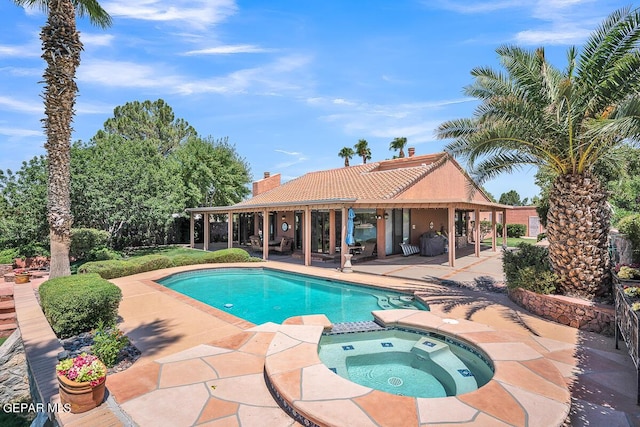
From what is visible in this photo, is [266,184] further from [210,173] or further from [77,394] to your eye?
[77,394]

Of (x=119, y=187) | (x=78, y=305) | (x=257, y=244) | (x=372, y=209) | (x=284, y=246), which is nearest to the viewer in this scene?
(x=78, y=305)

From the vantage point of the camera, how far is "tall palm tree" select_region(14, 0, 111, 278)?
9.38 meters

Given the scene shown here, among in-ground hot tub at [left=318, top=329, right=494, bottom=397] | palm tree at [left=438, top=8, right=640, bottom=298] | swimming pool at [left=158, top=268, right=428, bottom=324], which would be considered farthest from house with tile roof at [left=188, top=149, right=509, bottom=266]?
in-ground hot tub at [left=318, top=329, right=494, bottom=397]

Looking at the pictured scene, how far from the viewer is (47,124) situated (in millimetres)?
9617

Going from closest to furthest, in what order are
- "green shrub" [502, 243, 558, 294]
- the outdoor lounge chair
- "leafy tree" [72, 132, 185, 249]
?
"green shrub" [502, 243, 558, 294] → the outdoor lounge chair → "leafy tree" [72, 132, 185, 249]

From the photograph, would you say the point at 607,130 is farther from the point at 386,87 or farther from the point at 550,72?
the point at 386,87

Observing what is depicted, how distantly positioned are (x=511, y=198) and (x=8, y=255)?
224 ft

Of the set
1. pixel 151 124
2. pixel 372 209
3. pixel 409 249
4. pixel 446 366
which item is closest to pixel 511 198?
pixel 409 249

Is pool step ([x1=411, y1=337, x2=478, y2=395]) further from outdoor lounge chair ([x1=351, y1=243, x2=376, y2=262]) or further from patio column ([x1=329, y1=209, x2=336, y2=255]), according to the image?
patio column ([x1=329, y1=209, x2=336, y2=255])

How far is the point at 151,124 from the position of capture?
40.3 m

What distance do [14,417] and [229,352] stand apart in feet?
14.2

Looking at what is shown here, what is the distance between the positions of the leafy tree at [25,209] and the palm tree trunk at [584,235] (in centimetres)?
2127

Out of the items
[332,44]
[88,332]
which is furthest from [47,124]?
[332,44]

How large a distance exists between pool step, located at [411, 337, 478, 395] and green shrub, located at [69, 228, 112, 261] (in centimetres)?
1700
